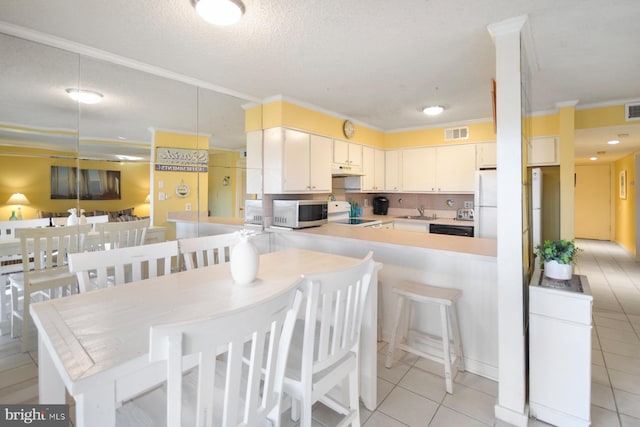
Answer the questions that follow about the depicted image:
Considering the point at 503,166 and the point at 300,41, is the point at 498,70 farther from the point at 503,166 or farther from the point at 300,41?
the point at 300,41

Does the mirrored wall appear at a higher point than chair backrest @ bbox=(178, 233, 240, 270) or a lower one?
higher

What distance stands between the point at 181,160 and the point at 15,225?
1267mm

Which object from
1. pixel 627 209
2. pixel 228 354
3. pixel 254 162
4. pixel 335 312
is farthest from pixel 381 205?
pixel 627 209

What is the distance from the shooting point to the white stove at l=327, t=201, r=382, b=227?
431 cm

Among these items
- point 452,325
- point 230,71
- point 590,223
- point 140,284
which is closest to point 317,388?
point 140,284

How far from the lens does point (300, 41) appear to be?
2186mm

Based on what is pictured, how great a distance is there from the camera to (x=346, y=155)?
4348 millimetres

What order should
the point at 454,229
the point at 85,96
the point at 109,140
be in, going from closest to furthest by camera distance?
the point at 85,96 < the point at 109,140 < the point at 454,229

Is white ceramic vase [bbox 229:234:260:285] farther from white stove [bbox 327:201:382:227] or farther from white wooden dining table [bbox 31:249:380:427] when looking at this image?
white stove [bbox 327:201:382:227]

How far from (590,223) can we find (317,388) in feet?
33.3

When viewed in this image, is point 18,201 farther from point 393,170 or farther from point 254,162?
point 393,170

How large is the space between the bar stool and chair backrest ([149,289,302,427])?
1341 millimetres

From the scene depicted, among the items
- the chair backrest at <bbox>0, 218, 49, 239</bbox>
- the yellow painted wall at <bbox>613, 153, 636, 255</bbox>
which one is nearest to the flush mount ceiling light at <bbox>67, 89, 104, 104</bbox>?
the chair backrest at <bbox>0, 218, 49, 239</bbox>

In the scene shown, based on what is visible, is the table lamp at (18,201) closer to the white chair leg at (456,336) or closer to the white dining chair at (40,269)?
the white dining chair at (40,269)
